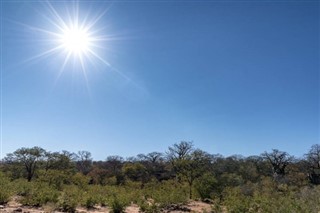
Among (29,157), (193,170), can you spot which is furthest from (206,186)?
(29,157)

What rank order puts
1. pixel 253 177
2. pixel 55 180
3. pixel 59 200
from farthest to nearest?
1. pixel 253 177
2. pixel 55 180
3. pixel 59 200

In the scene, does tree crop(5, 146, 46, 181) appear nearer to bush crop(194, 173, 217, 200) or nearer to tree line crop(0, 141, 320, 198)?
tree line crop(0, 141, 320, 198)

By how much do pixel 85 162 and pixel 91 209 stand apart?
81914 mm

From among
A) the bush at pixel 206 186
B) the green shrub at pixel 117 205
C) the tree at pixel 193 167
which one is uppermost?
the tree at pixel 193 167

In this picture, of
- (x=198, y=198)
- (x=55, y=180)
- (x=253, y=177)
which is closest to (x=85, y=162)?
(x=253, y=177)

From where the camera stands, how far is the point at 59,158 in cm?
5281

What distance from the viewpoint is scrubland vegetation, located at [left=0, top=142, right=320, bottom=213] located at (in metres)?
17.4

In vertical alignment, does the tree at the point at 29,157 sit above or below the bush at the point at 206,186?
above

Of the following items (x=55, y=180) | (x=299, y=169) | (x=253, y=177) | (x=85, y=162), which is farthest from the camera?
(x=85, y=162)

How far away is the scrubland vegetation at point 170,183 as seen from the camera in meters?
17.4

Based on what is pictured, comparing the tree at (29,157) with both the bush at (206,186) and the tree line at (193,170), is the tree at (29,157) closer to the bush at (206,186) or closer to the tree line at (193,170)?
the tree line at (193,170)

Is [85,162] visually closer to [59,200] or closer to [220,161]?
[220,161]

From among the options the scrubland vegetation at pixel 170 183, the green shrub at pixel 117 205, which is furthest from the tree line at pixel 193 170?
the green shrub at pixel 117 205

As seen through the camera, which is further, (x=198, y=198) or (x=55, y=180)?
(x=55, y=180)
